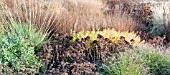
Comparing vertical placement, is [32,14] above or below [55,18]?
above

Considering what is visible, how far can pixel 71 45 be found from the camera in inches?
235

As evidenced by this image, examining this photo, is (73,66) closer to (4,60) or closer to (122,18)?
(4,60)

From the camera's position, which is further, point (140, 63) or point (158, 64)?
point (158, 64)

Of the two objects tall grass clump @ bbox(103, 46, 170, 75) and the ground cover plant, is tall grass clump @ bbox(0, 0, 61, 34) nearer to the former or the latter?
the ground cover plant

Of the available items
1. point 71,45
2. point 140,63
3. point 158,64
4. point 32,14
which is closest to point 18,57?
point 71,45

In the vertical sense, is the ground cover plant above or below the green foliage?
above

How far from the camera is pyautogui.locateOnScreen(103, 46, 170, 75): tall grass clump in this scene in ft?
16.5

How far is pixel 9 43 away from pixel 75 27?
1999mm

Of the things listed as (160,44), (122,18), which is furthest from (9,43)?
(122,18)

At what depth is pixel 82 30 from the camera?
7461 millimetres

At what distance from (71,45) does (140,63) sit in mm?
1349

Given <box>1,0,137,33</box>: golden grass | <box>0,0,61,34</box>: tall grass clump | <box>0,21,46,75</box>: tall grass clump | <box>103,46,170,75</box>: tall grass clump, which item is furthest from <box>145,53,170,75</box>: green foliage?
<box>0,0,61,34</box>: tall grass clump

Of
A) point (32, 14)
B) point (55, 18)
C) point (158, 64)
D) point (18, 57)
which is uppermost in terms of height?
point (32, 14)

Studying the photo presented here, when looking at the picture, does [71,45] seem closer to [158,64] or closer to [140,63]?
[140,63]
